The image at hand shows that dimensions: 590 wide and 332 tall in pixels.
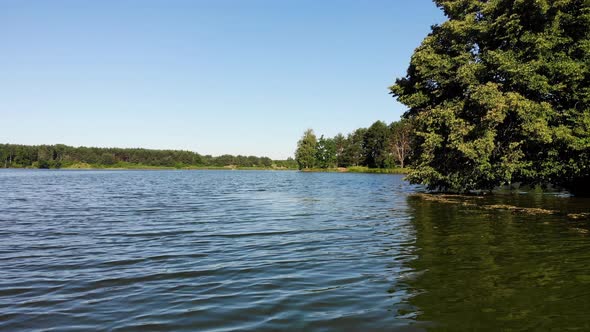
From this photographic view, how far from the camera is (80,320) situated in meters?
7.21

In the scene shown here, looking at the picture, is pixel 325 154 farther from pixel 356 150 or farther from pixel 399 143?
pixel 399 143

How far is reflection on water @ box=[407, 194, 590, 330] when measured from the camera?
23.1 feet

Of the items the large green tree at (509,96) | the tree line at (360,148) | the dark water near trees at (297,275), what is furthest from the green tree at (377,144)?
the dark water near trees at (297,275)

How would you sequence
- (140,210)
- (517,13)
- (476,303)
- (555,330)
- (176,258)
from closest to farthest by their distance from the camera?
(555,330)
(476,303)
(176,258)
(140,210)
(517,13)

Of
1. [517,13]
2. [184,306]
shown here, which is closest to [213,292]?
[184,306]

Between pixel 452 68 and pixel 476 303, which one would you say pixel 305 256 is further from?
pixel 452 68

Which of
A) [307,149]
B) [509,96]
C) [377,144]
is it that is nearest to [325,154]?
[307,149]

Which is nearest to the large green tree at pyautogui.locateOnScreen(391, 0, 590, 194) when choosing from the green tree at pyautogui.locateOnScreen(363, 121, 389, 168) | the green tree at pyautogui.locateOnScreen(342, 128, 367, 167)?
the green tree at pyautogui.locateOnScreen(363, 121, 389, 168)

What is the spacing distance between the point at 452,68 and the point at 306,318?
32233 millimetres

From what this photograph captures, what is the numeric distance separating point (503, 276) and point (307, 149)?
156779 mm

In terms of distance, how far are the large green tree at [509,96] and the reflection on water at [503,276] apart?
36.6ft

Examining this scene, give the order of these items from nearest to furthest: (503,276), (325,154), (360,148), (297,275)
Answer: (503,276)
(297,275)
(360,148)
(325,154)

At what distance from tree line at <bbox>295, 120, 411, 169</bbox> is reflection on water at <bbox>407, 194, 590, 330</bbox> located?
418 feet

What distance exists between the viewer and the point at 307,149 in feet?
545
